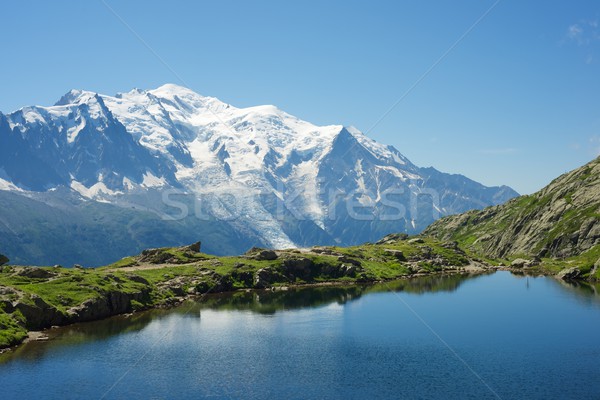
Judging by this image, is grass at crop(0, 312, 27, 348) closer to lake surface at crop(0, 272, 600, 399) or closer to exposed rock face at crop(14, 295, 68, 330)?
exposed rock face at crop(14, 295, 68, 330)

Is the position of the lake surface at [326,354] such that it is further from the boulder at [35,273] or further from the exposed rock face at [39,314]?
the boulder at [35,273]

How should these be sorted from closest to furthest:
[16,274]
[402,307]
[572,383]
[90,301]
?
[572,383], [90,301], [16,274], [402,307]

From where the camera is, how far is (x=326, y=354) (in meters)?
110

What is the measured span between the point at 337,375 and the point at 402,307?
7536 centimetres

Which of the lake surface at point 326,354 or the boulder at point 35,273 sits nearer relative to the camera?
the lake surface at point 326,354

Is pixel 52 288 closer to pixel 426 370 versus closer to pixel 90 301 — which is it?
pixel 90 301

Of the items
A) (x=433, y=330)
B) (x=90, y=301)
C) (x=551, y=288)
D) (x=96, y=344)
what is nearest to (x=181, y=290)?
(x=90, y=301)

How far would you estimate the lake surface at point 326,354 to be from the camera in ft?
285

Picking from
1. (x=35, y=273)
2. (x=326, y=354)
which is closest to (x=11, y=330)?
(x=35, y=273)

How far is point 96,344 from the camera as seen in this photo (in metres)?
117

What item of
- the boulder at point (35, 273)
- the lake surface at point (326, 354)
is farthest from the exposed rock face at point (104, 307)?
the boulder at point (35, 273)

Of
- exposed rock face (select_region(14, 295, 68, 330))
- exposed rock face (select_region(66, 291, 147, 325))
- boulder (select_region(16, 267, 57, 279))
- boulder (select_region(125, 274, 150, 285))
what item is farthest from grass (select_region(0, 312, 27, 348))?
boulder (select_region(125, 274, 150, 285))

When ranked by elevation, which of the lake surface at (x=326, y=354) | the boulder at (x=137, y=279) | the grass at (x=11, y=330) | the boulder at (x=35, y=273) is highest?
the boulder at (x=35, y=273)

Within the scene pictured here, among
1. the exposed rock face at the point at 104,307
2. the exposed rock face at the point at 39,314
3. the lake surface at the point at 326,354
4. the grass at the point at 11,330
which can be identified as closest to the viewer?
the lake surface at the point at 326,354
